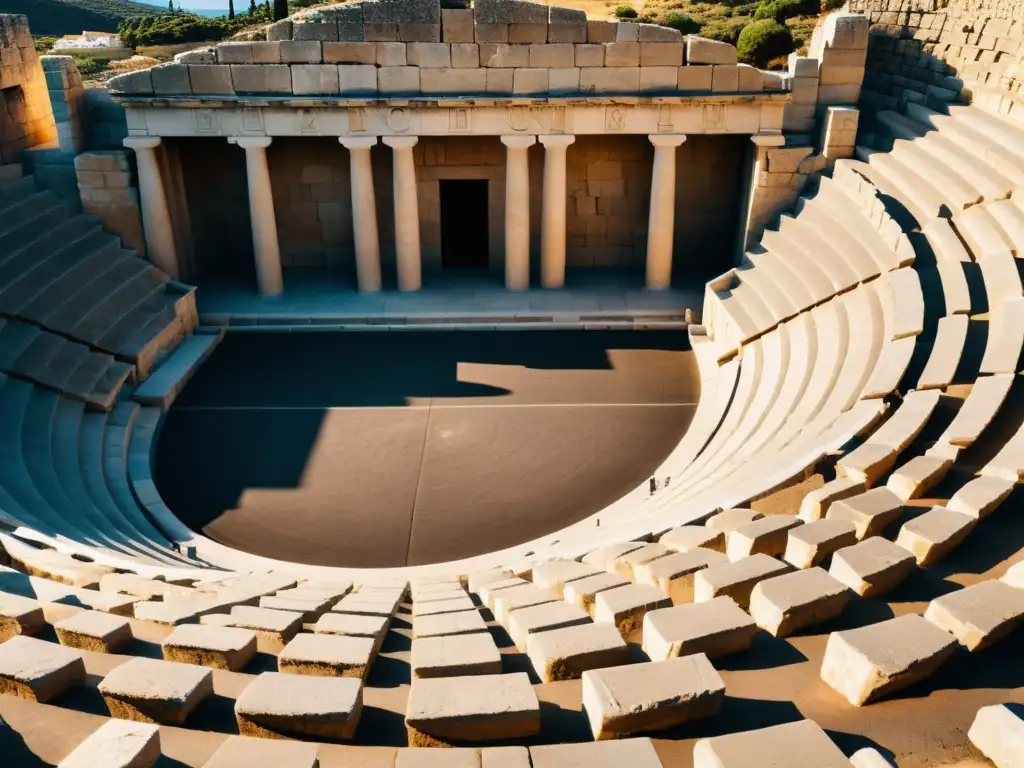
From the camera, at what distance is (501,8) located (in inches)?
711

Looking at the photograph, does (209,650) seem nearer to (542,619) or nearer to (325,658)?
(325,658)

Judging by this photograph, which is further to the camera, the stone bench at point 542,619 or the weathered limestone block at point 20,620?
the stone bench at point 542,619

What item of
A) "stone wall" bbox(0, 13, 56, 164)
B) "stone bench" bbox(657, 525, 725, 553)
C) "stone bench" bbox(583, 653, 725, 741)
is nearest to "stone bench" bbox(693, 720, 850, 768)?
"stone bench" bbox(583, 653, 725, 741)

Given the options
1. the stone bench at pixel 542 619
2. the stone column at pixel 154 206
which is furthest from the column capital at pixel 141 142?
the stone bench at pixel 542 619

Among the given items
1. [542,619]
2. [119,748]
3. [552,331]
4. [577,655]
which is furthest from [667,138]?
[119,748]

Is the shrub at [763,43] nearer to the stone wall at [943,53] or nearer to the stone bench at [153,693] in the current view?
the stone wall at [943,53]

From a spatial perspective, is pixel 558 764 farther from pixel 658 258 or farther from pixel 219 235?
pixel 219 235

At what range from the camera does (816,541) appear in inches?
278

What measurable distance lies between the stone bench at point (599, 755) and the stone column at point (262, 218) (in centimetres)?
1641

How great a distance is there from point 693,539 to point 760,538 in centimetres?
110

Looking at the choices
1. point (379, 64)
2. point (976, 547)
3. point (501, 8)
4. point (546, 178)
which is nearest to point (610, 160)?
point (546, 178)

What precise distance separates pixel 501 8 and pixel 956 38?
925 cm

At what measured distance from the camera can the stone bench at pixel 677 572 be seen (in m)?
7.20

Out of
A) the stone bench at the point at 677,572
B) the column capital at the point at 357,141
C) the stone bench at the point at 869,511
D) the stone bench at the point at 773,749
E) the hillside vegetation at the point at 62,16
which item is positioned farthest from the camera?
the hillside vegetation at the point at 62,16
